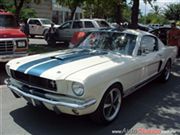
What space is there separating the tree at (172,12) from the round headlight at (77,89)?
65.4 meters

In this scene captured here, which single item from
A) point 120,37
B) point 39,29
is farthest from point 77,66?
point 39,29

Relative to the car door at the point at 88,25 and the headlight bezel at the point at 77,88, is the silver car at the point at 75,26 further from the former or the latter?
the headlight bezel at the point at 77,88

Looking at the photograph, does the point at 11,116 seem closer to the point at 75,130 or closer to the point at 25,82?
the point at 25,82

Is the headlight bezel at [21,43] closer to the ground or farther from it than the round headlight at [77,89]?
farther from it

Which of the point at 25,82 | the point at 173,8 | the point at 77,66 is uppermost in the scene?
the point at 173,8

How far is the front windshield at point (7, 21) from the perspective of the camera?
9.12 metres

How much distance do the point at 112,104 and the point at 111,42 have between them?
1.53m

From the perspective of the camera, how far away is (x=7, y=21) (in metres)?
9.34

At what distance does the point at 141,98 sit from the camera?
612 cm

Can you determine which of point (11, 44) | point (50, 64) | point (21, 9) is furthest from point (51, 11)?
point (50, 64)

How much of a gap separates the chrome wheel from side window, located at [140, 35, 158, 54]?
4.43 feet

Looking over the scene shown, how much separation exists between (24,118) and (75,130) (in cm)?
99

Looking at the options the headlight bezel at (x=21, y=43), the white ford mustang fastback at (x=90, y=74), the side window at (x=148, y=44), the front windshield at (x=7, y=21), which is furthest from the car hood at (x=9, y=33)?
the side window at (x=148, y=44)

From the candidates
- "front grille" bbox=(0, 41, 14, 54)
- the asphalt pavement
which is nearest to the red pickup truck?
"front grille" bbox=(0, 41, 14, 54)
